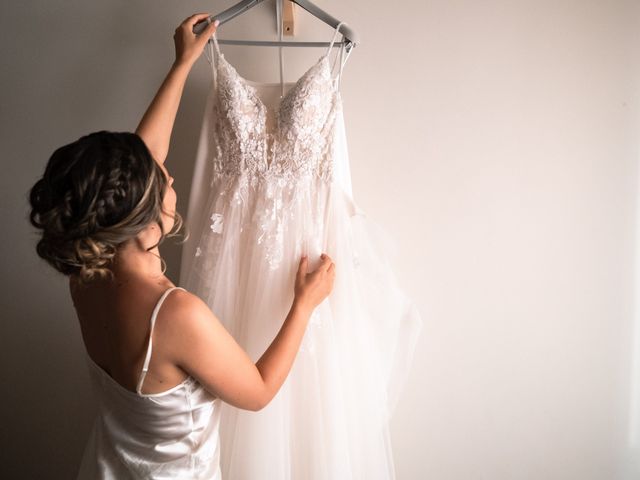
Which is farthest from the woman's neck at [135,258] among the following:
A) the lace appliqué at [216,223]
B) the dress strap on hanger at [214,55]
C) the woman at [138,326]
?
the dress strap on hanger at [214,55]

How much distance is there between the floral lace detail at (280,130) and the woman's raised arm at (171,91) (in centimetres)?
7

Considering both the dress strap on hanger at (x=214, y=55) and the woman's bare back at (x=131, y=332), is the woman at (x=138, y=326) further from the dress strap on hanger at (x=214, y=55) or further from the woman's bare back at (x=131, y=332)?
the dress strap on hanger at (x=214, y=55)

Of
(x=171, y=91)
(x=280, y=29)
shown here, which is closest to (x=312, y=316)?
(x=171, y=91)

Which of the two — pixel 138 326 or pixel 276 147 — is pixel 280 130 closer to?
pixel 276 147

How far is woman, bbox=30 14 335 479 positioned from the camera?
0.69 m

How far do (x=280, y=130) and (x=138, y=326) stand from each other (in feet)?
1.76

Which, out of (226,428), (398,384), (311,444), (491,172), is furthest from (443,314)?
(226,428)

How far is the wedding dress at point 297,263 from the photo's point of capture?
0.97m

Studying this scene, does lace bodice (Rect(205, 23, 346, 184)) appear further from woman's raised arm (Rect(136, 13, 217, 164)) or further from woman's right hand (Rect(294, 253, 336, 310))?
woman's right hand (Rect(294, 253, 336, 310))

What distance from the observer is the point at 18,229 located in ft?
4.52

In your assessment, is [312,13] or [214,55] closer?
[312,13]

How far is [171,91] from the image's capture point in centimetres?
104

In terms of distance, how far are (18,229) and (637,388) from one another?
6.14ft

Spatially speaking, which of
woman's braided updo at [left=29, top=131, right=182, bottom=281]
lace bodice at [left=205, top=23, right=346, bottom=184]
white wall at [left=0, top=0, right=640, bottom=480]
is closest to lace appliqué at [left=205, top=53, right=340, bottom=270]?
lace bodice at [left=205, top=23, right=346, bottom=184]
